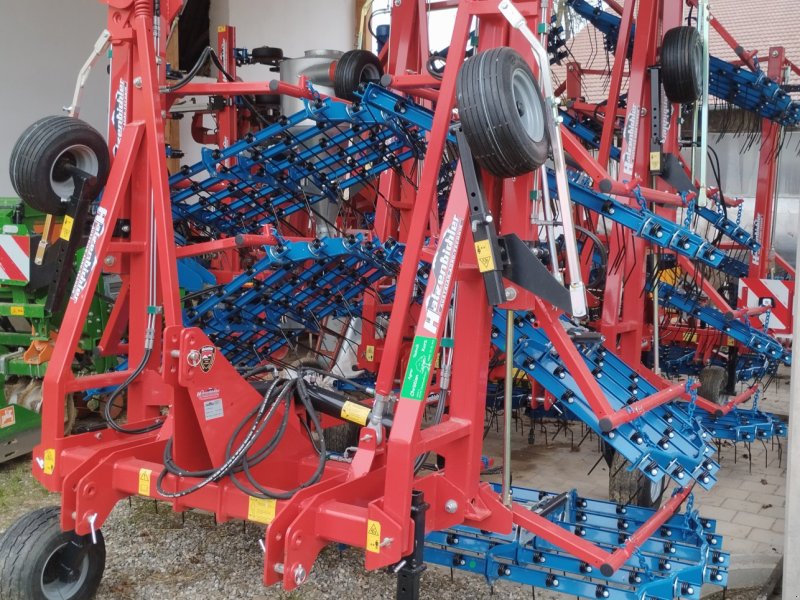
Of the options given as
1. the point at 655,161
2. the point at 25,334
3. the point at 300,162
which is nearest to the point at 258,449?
the point at 300,162

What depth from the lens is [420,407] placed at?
8.49ft

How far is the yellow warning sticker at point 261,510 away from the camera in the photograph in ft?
9.00

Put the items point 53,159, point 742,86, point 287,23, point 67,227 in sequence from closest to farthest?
point 53,159 < point 67,227 < point 742,86 < point 287,23

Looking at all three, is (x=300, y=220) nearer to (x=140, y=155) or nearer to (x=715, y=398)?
(x=140, y=155)

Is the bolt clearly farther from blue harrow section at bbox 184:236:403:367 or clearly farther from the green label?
blue harrow section at bbox 184:236:403:367

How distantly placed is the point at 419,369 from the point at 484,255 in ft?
1.43

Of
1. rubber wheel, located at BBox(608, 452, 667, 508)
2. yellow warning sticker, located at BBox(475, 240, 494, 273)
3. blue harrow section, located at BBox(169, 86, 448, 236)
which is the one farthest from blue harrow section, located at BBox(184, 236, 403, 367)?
rubber wheel, located at BBox(608, 452, 667, 508)

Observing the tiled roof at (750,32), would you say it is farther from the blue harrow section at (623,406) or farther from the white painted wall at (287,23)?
the blue harrow section at (623,406)

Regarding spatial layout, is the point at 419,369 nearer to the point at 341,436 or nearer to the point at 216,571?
the point at 216,571

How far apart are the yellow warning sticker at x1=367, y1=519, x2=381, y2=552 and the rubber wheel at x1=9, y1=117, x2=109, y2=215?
6.53 ft

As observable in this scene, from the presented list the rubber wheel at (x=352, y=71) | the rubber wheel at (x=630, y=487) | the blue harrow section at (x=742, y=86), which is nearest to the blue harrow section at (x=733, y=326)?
the blue harrow section at (x=742, y=86)

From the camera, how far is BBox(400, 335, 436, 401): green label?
2.61 metres

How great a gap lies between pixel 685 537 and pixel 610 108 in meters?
2.68

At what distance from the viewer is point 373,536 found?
2.52 m
